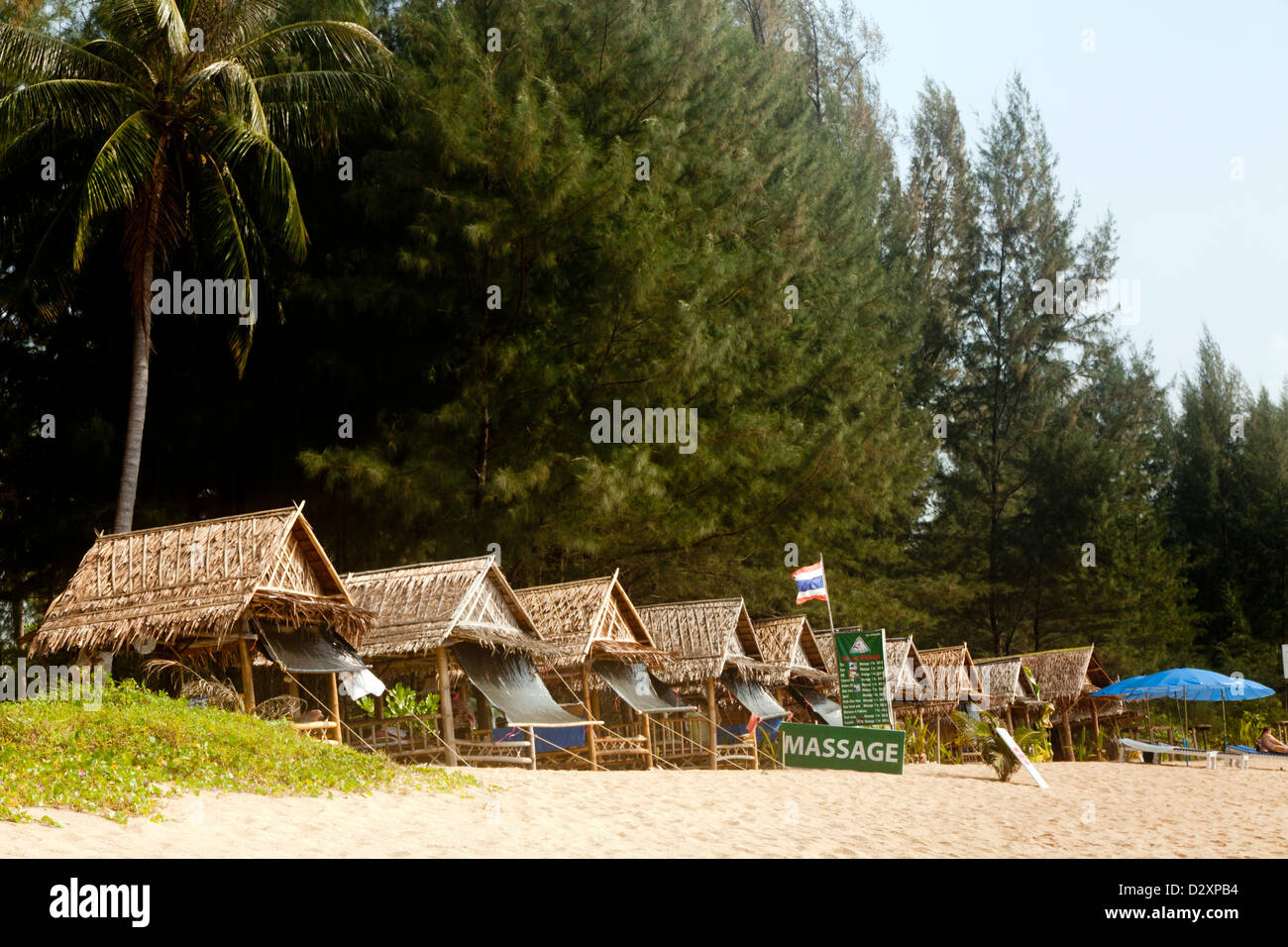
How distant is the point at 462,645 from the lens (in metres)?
15.8

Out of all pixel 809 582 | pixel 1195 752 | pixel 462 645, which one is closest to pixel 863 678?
pixel 809 582

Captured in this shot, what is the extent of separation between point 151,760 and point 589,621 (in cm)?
945

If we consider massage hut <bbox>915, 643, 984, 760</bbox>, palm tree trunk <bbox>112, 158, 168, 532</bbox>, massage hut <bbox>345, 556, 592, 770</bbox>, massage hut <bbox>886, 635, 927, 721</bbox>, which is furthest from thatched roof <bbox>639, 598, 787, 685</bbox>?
palm tree trunk <bbox>112, 158, 168, 532</bbox>

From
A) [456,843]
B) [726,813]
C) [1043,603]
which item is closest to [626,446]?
[726,813]

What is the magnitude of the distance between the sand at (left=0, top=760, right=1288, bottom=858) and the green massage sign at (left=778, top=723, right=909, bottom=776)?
0.44 m

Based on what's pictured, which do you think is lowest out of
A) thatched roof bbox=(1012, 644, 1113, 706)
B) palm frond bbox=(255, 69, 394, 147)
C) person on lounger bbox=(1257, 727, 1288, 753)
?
person on lounger bbox=(1257, 727, 1288, 753)

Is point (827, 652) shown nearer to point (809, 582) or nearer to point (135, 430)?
point (809, 582)

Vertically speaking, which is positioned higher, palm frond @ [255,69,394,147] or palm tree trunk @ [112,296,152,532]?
palm frond @ [255,69,394,147]

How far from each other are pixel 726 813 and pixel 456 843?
11.8 ft

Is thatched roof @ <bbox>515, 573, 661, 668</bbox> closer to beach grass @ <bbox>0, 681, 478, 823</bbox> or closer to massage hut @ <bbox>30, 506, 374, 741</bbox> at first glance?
massage hut @ <bbox>30, 506, 374, 741</bbox>

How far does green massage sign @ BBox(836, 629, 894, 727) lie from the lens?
17.0 m

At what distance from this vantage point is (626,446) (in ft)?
69.7

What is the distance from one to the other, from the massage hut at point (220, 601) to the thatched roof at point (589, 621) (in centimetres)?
411

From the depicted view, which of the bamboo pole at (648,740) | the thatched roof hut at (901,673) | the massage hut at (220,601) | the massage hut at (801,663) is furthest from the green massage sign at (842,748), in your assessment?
the thatched roof hut at (901,673)
